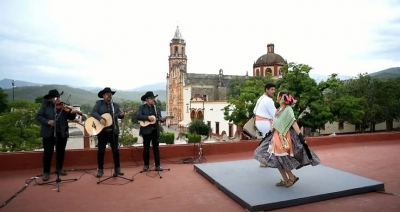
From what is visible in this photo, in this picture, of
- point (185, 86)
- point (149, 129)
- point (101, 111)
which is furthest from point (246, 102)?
point (185, 86)

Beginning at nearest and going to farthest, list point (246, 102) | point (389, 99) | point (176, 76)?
point (246, 102)
point (389, 99)
point (176, 76)

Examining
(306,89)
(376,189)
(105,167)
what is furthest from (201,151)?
(306,89)

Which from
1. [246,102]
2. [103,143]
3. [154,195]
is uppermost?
[246,102]

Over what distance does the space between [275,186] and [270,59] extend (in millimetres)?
46300

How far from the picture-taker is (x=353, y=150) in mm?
7918

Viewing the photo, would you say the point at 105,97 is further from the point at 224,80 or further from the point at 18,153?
the point at 224,80

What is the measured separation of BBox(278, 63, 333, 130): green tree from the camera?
17281mm

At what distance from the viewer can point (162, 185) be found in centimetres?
471

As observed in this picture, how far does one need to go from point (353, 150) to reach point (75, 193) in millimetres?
7428

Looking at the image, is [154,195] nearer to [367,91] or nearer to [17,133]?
[17,133]

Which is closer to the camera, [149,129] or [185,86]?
[149,129]

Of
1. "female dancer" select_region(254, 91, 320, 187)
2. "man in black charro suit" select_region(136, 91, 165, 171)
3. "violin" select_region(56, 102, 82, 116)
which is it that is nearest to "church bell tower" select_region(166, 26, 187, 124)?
"man in black charro suit" select_region(136, 91, 165, 171)

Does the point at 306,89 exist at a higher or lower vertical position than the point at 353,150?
higher

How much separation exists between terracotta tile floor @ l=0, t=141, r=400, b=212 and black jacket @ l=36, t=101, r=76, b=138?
0.90 metres
